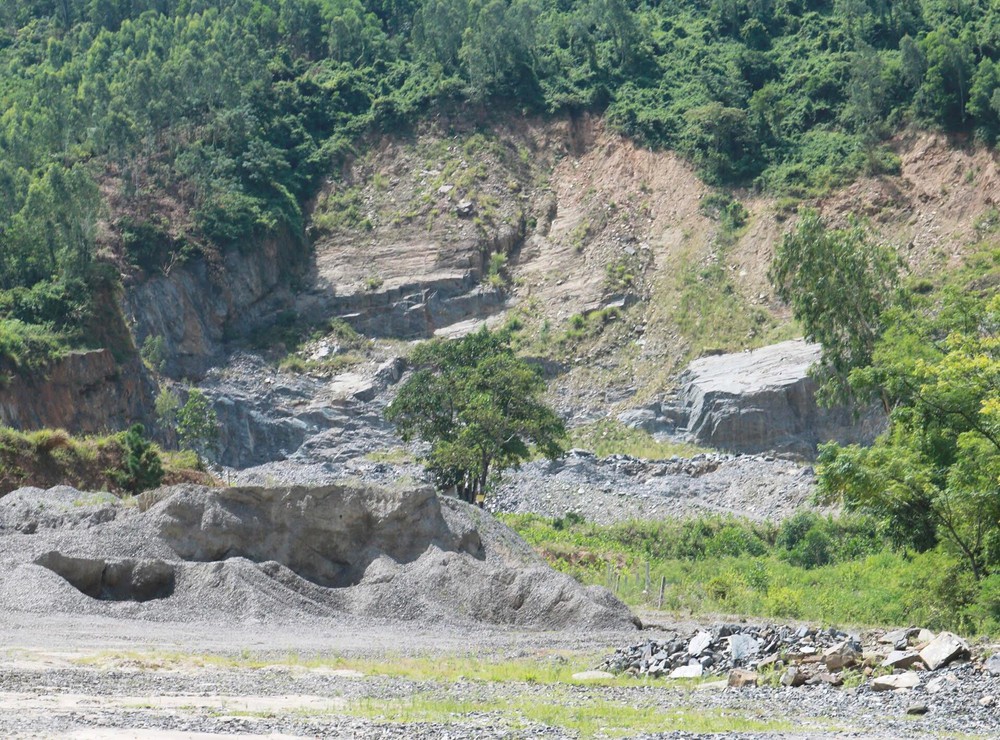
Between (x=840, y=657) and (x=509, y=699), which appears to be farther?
(x=840, y=657)

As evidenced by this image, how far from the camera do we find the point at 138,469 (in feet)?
157

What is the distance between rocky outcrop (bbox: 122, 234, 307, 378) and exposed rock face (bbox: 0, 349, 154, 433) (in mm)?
8262

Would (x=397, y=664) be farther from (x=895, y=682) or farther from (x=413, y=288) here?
(x=413, y=288)

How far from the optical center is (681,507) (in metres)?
60.6

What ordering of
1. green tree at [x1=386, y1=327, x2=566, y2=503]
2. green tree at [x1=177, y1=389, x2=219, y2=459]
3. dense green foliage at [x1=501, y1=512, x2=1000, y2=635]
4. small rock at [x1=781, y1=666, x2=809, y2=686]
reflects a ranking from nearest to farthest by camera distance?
small rock at [x1=781, y1=666, x2=809, y2=686], dense green foliage at [x1=501, y1=512, x2=1000, y2=635], green tree at [x1=386, y1=327, x2=566, y2=503], green tree at [x1=177, y1=389, x2=219, y2=459]

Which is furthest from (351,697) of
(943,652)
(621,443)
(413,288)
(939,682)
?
(413,288)

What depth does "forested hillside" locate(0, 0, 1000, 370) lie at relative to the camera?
80438 millimetres

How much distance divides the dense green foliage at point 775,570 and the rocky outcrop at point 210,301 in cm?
2956

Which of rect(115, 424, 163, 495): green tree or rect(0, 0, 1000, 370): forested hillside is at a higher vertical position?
rect(0, 0, 1000, 370): forested hillside

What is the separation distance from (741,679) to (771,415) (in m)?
49.5

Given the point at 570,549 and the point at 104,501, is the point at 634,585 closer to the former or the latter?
the point at 570,549

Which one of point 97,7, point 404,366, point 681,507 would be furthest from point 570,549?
point 97,7

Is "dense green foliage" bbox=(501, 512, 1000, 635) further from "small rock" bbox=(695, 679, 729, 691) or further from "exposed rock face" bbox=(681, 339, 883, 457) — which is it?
"exposed rock face" bbox=(681, 339, 883, 457)

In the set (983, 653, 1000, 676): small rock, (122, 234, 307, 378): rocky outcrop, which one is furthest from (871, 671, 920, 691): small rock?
(122, 234, 307, 378): rocky outcrop
